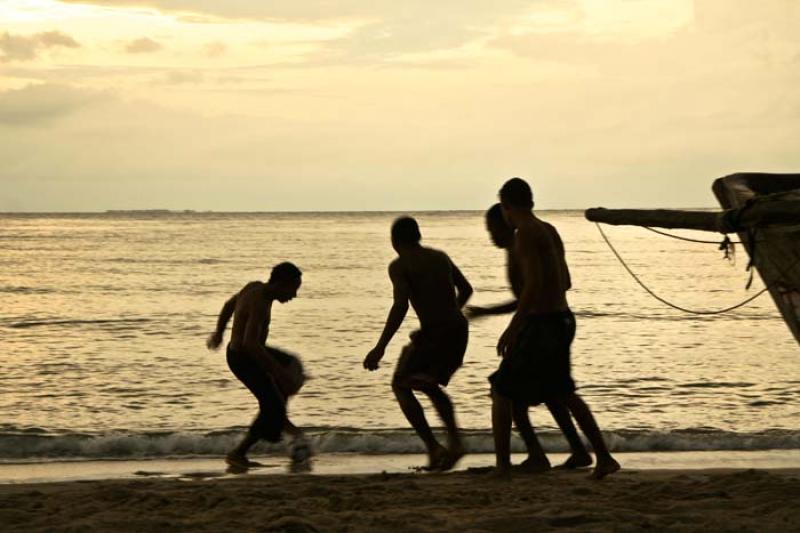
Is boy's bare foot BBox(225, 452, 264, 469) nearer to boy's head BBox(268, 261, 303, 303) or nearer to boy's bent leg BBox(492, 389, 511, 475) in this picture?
boy's head BBox(268, 261, 303, 303)

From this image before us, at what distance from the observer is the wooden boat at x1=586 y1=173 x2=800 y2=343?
653cm

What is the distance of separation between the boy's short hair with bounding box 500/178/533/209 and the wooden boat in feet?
3.17

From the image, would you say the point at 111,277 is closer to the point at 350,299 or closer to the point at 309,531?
the point at 350,299

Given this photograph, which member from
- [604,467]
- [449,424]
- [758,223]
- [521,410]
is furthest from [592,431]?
[758,223]

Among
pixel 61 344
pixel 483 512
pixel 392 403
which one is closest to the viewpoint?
pixel 483 512

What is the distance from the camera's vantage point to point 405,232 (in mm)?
7949

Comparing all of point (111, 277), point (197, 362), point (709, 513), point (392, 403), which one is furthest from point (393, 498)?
point (111, 277)

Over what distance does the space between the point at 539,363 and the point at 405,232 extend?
1562 mm

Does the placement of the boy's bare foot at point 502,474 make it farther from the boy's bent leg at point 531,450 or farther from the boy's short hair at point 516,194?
the boy's short hair at point 516,194

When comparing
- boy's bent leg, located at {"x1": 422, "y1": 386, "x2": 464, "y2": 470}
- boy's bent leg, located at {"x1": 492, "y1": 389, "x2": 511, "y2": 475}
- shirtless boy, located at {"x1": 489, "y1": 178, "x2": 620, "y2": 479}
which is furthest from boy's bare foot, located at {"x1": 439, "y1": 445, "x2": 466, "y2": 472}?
shirtless boy, located at {"x1": 489, "y1": 178, "x2": 620, "y2": 479}

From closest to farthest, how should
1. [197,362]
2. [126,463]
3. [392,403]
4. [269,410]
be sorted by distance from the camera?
[269,410], [126,463], [392,403], [197,362]

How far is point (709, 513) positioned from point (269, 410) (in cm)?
362

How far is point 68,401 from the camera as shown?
12.1 m

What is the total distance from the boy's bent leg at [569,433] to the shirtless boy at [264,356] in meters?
2.10
